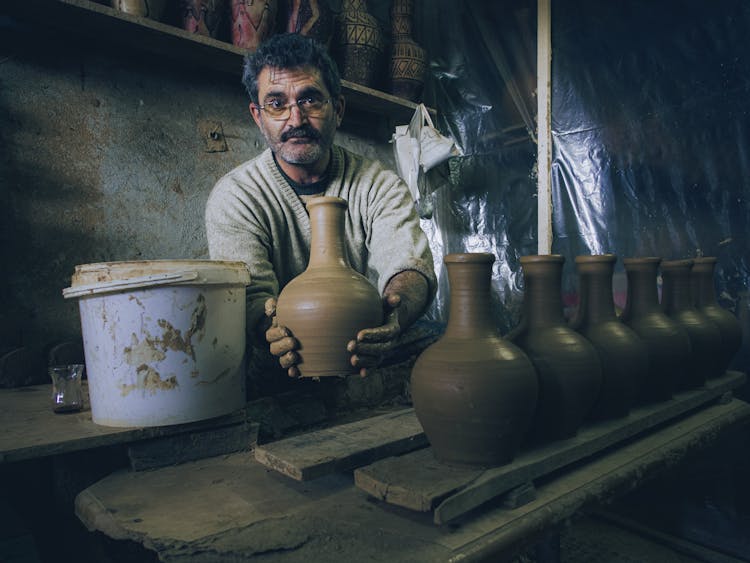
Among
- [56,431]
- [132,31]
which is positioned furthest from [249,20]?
[56,431]

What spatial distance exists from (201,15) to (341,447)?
2483 mm

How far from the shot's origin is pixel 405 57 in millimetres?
3627

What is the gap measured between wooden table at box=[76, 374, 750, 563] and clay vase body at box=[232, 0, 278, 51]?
2.32 metres

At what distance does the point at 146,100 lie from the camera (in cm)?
291

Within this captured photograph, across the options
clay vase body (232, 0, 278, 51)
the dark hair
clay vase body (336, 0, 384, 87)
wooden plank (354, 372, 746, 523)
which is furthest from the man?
clay vase body (336, 0, 384, 87)

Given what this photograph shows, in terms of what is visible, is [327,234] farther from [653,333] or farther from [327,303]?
[653,333]

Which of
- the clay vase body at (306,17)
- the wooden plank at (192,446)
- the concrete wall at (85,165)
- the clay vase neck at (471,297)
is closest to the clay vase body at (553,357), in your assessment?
the clay vase neck at (471,297)

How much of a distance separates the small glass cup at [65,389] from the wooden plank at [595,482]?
145cm

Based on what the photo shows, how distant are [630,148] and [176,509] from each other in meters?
2.70

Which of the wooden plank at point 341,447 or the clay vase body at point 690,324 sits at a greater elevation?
the clay vase body at point 690,324

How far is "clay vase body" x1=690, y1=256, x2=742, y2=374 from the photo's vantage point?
2225 millimetres

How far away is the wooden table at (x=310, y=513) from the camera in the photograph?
102 centimetres

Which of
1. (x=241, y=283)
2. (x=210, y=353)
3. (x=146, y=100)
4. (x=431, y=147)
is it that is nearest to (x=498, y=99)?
(x=431, y=147)

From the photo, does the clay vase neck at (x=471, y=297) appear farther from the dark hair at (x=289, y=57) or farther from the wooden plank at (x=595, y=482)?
the dark hair at (x=289, y=57)
